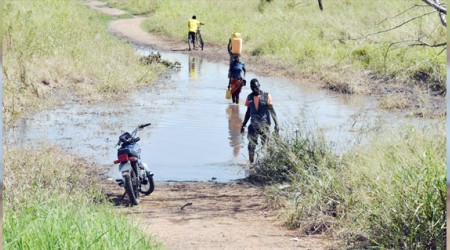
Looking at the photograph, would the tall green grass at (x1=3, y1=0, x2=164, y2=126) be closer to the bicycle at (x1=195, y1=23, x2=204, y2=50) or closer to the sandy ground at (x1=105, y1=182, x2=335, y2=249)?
the sandy ground at (x1=105, y1=182, x2=335, y2=249)

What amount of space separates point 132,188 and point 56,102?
26.2 feet

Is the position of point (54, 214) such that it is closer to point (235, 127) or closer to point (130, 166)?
point (130, 166)

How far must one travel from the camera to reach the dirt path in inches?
270

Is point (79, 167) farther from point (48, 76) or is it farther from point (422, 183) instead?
point (48, 76)

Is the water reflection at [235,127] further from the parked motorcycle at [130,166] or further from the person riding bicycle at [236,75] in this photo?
the parked motorcycle at [130,166]

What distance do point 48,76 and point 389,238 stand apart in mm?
12670

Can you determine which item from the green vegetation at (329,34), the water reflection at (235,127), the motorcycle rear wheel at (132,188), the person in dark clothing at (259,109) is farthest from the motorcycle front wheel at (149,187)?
the green vegetation at (329,34)

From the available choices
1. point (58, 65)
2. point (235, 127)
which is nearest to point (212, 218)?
point (235, 127)

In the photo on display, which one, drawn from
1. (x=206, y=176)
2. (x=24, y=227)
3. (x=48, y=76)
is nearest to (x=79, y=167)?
(x=206, y=176)

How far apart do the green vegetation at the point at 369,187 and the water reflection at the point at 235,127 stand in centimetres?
282

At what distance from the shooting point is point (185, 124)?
14352 millimetres

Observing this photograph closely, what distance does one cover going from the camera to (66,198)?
22.7 feet

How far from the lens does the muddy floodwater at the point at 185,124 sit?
11.3 metres

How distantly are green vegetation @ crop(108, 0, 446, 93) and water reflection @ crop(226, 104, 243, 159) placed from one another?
2422 mm
